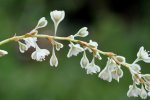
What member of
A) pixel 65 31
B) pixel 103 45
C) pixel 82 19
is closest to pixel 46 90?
pixel 103 45

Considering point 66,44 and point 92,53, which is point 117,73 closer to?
point 92,53

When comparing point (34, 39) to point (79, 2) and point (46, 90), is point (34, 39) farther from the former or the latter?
point (79, 2)

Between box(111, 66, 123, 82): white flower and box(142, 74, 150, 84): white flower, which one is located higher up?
box(111, 66, 123, 82): white flower

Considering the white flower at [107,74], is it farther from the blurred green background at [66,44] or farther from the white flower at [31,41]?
the blurred green background at [66,44]

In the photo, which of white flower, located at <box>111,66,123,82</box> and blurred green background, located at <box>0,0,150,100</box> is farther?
blurred green background, located at <box>0,0,150,100</box>

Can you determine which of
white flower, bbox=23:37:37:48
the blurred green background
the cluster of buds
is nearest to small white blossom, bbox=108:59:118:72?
the cluster of buds

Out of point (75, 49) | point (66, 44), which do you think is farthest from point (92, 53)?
point (66, 44)

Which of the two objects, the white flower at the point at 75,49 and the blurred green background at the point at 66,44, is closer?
the white flower at the point at 75,49

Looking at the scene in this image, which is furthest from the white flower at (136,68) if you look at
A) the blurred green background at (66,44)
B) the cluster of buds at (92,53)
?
the blurred green background at (66,44)

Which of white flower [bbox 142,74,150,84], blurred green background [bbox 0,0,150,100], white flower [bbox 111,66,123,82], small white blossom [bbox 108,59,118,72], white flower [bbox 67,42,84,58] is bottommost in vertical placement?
white flower [bbox 142,74,150,84]

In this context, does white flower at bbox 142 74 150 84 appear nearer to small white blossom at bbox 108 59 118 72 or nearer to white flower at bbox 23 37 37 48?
small white blossom at bbox 108 59 118 72
